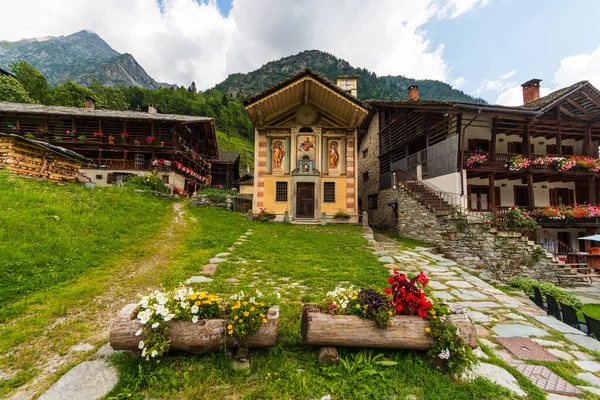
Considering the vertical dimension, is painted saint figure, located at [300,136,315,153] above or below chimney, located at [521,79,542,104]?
below

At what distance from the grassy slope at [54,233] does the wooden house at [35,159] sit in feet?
7.52

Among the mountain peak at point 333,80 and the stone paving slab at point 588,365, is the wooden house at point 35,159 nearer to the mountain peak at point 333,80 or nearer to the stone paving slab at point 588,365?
the stone paving slab at point 588,365

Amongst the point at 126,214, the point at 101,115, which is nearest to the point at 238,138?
the point at 101,115

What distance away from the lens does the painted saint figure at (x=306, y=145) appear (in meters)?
16.6

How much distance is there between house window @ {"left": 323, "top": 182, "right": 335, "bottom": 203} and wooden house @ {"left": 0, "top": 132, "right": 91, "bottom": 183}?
1537cm

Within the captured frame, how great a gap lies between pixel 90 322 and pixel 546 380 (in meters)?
6.34

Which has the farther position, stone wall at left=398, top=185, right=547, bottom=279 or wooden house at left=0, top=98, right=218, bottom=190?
wooden house at left=0, top=98, right=218, bottom=190

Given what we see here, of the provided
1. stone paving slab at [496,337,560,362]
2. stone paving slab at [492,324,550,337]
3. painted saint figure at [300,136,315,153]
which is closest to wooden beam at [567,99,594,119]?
painted saint figure at [300,136,315,153]

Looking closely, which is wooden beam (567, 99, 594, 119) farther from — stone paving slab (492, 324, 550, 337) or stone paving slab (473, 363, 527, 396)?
stone paving slab (473, 363, 527, 396)

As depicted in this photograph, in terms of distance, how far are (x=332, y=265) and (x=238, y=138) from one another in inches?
2385

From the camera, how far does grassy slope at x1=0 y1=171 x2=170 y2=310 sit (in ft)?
16.2

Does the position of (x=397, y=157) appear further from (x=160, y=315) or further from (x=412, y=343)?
(x=160, y=315)

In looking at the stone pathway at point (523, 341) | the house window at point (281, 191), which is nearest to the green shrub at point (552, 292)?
the stone pathway at point (523, 341)

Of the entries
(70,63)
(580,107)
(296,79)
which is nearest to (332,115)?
(296,79)
